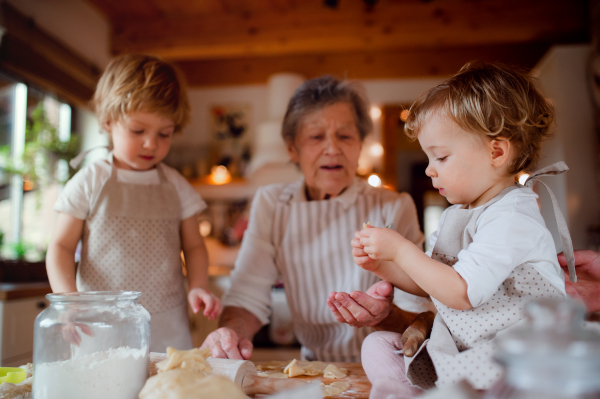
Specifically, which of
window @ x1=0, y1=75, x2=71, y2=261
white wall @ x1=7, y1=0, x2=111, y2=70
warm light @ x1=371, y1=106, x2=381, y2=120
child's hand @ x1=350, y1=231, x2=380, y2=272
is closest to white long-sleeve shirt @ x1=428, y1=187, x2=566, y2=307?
child's hand @ x1=350, y1=231, x2=380, y2=272

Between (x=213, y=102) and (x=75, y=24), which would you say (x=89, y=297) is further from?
(x=213, y=102)

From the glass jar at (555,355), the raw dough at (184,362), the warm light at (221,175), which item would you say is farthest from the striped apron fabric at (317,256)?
the warm light at (221,175)

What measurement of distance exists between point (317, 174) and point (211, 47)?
2.91 meters

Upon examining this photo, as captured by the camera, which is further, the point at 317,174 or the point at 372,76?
the point at 372,76

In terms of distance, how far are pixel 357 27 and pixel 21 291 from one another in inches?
119

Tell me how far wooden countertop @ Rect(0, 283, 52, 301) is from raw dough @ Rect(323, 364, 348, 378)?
164 centimetres

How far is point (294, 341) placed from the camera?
109 inches

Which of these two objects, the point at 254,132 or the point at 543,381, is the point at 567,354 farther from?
the point at 254,132

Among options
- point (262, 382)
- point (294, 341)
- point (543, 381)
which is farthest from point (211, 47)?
point (543, 381)

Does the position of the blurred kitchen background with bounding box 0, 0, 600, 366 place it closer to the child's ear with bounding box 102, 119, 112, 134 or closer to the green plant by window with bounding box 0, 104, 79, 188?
the green plant by window with bounding box 0, 104, 79, 188

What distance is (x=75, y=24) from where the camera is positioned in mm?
3166

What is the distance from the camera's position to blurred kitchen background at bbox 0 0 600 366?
253 cm

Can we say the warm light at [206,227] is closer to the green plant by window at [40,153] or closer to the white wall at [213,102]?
the white wall at [213,102]

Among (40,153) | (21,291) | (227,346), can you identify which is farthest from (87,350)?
(40,153)
